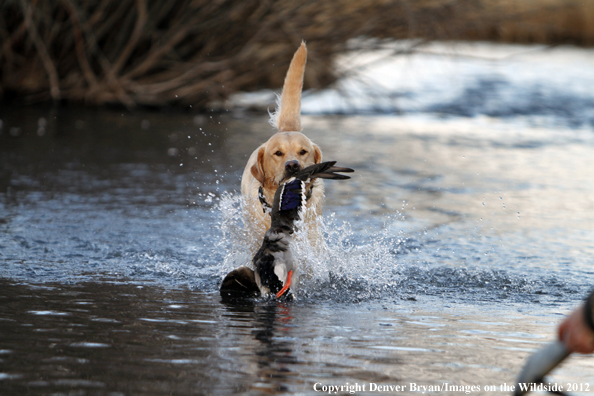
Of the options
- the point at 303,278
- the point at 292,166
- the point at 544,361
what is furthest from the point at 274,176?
the point at 544,361

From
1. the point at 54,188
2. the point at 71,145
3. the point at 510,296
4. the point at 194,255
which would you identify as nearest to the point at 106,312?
the point at 194,255

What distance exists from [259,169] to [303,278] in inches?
32.4

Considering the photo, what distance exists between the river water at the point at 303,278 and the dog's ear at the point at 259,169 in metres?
0.49

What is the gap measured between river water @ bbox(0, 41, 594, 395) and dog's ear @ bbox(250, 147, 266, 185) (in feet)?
1.61

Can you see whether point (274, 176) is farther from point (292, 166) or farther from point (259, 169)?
point (292, 166)

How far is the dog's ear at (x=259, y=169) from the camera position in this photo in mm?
4859

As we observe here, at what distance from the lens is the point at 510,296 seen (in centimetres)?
436

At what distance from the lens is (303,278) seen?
4.48 metres

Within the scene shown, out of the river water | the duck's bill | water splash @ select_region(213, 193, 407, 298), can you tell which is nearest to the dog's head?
water splash @ select_region(213, 193, 407, 298)

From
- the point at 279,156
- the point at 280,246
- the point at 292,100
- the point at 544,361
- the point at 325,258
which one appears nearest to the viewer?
the point at 544,361

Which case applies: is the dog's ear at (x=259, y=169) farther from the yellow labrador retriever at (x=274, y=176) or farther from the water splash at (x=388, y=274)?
the water splash at (x=388, y=274)

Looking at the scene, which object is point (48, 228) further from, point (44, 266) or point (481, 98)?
point (481, 98)

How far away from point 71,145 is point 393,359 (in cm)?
736

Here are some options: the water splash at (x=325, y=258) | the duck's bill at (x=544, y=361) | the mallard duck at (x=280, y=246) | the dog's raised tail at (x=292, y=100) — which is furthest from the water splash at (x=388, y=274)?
the duck's bill at (x=544, y=361)
